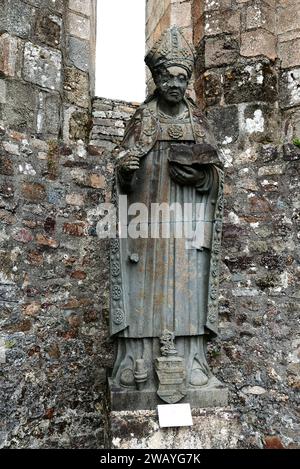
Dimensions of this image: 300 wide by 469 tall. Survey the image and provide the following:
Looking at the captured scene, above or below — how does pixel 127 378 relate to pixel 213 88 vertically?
below

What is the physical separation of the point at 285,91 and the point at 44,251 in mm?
2756

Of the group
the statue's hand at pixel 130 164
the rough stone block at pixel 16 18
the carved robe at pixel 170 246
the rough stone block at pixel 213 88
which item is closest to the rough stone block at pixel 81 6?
the rough stone block at pixel 16 18

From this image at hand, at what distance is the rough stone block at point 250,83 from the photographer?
4825 millimetres

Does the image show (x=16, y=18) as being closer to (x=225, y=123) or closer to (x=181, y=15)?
(x=181, y=15)

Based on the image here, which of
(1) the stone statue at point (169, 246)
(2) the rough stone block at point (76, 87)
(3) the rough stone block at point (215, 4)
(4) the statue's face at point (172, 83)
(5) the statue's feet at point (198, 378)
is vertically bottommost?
(5) the statue's feet at point (198, 378)

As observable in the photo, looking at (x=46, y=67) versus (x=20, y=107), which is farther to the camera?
(x=46, y=67)

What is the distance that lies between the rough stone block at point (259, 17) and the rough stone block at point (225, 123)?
0.85 m

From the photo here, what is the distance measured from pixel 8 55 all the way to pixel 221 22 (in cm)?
213

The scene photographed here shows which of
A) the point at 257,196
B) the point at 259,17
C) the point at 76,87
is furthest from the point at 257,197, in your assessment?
the point at 76,87

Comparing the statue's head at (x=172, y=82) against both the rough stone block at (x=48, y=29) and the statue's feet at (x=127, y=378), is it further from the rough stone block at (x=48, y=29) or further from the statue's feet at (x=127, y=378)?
the rough stone block at (x=48, y=29)

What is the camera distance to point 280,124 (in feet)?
15.8

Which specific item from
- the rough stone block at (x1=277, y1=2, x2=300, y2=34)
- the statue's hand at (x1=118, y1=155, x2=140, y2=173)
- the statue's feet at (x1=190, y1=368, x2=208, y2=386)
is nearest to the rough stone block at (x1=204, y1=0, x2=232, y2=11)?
the rough stone block at (x1=277, y1=2, x2=300, y2=34)

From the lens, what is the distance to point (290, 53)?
486 centimetres
